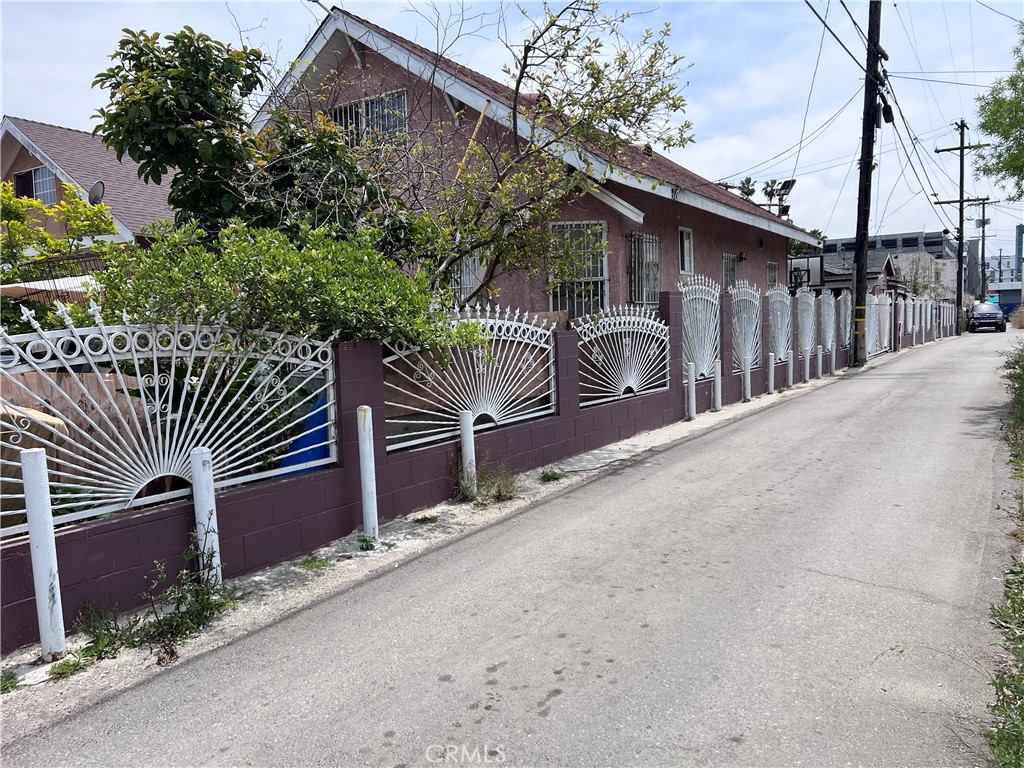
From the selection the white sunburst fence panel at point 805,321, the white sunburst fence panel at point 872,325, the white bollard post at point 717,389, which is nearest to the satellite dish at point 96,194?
the white bollard post at point 717,389

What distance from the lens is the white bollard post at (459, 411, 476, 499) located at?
6.85 m

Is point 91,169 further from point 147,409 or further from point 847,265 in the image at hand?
point 847,265

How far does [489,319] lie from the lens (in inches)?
283

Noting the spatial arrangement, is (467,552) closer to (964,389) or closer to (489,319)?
(489,319)

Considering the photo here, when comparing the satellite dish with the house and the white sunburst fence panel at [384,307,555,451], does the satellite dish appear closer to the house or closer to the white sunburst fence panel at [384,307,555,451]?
the house

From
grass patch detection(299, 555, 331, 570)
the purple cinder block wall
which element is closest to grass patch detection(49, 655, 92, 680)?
the purple cinder block wall

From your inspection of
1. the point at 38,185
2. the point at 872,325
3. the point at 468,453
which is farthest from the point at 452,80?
the point at 872,325

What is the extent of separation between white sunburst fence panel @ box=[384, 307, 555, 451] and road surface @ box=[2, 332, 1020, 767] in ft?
4.16

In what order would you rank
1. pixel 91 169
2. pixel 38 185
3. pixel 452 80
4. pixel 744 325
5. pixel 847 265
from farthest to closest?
pixel 847 265
pixel 38 185
pixel 91 169
pixel 744 325
pixel 452 80

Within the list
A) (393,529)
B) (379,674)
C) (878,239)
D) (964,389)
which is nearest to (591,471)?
(393,529)

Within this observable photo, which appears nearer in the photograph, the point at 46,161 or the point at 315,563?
the point at 315,563

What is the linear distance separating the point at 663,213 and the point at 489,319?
787 centimetres

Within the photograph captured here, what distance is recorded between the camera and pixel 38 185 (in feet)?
53.3

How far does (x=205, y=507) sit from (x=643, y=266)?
1009cm
